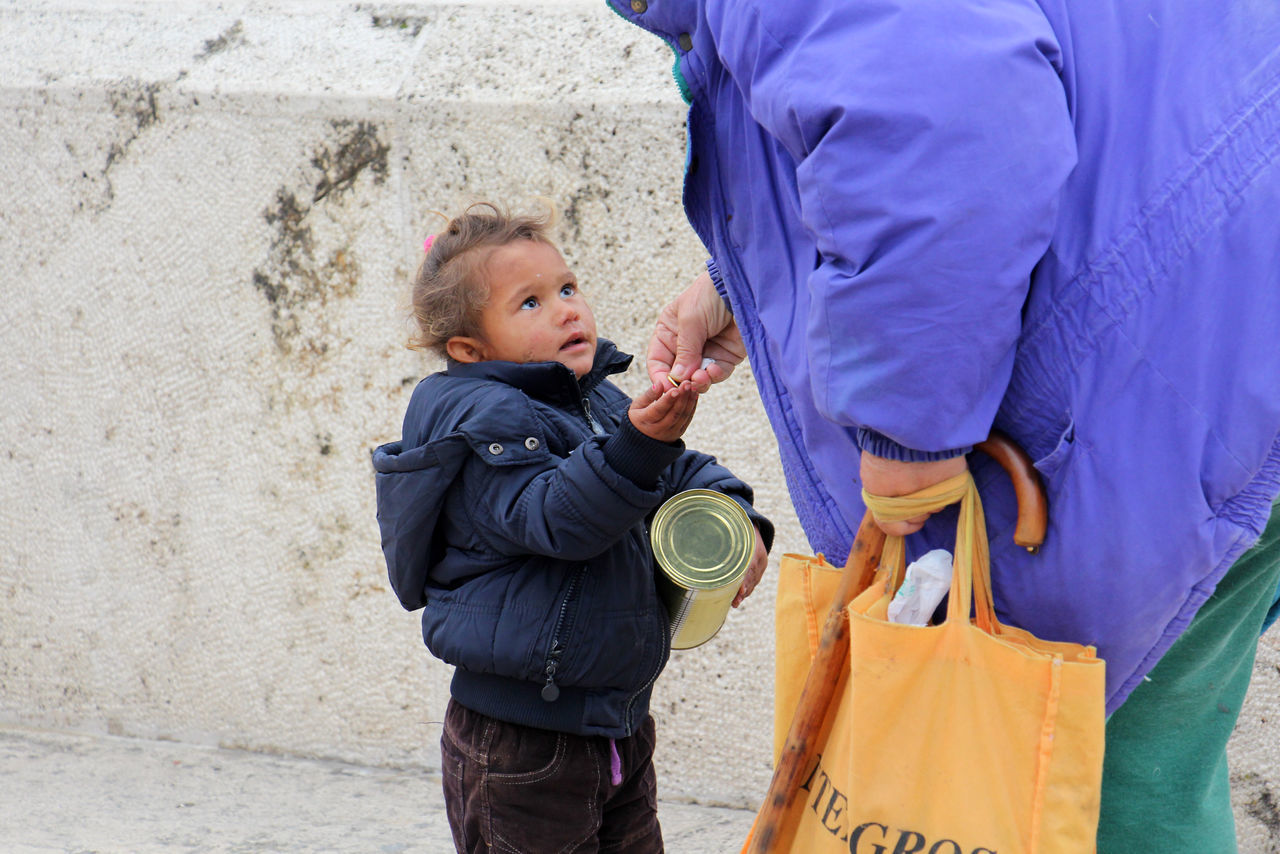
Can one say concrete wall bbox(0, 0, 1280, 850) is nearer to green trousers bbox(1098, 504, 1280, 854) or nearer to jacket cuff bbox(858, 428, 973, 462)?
green trousers bbox(1098, 504, 1280, 854)

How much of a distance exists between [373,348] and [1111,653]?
2.04 metres

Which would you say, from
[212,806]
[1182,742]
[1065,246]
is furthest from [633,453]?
[212,806]

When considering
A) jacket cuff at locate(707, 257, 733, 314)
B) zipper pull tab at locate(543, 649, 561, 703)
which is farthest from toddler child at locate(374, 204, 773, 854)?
jacket cuff at locate(707, 257, 733, 314)

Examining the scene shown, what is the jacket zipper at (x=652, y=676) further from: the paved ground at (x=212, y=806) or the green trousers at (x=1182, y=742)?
the paved ground at (x=212, y=806)

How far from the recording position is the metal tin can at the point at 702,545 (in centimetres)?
185

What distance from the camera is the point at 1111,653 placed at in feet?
4.23

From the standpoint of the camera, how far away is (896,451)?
4.00 ft

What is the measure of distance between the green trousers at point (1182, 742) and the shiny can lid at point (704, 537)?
1.93 ft

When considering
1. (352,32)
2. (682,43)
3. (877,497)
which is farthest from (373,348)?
(877,497)

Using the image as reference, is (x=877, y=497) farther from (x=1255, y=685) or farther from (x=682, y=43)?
(x=1255, y=685)

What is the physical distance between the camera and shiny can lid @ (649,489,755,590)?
6.07 feet

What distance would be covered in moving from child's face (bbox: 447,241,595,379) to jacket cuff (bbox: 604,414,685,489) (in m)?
0.26

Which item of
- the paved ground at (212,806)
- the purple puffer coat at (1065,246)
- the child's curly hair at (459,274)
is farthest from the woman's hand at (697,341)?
the paved ground at (212,806)

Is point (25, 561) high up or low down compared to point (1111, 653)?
down
